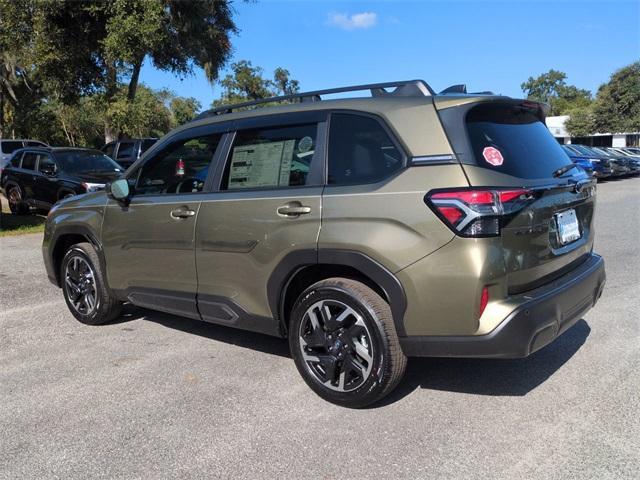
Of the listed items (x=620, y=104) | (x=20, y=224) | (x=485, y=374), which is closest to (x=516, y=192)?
(x=485, y=374)

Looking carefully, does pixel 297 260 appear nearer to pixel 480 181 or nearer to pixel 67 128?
pixel 480 181

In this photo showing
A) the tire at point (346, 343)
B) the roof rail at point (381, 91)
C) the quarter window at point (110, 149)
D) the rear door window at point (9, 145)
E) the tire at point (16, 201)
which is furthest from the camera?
the rear door window at point (9, 145)

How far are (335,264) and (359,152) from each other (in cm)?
72

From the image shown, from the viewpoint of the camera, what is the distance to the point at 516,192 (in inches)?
120

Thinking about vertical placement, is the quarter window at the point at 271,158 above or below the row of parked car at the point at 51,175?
above

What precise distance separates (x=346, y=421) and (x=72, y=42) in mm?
15727

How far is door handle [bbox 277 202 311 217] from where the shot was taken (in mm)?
3563

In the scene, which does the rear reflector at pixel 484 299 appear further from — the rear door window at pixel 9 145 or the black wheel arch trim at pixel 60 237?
the rear door window at pixel 9 145

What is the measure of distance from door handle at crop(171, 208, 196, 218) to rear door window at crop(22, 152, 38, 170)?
1041 centimetres

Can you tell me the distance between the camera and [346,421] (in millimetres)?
3375

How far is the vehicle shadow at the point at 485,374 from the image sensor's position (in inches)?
147

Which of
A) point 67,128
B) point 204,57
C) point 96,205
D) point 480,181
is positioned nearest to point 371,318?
point 480,181

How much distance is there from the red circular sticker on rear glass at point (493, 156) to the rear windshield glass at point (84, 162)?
442 inches

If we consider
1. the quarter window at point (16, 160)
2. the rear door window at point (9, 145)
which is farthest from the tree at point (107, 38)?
the rear door window at point (9, 145)
